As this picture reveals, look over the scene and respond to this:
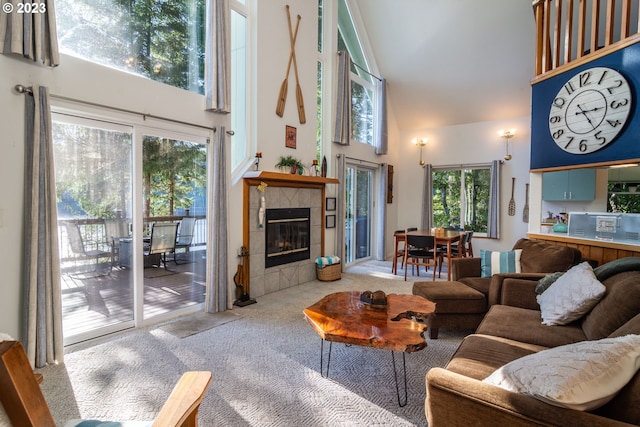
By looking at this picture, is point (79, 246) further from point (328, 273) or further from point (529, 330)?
point (529, 330)

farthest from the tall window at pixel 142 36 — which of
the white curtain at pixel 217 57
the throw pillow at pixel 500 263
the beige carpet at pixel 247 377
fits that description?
the throw pillow at pixel 500 263

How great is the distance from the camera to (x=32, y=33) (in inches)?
98.1

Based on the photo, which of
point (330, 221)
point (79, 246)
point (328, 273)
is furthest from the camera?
point (330, 221)

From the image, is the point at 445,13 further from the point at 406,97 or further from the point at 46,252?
the point at 46,252

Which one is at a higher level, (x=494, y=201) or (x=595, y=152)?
(x=595, y=152)

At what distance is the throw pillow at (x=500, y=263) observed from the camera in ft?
11.8

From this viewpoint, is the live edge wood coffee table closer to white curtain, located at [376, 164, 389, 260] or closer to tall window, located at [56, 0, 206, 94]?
tall window, located at [56, 0, 206, 94]

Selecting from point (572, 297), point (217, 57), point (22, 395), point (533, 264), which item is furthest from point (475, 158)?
point (22, 395)

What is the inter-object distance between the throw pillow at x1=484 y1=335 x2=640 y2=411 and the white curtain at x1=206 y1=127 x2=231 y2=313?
3.16m

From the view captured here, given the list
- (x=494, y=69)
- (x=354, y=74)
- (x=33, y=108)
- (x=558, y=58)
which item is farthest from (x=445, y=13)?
(x=33, y=108)

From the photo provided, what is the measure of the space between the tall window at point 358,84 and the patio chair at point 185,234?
3.81 metres

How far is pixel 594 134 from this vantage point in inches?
136

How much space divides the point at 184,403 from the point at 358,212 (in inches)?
243

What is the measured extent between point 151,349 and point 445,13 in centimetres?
645
